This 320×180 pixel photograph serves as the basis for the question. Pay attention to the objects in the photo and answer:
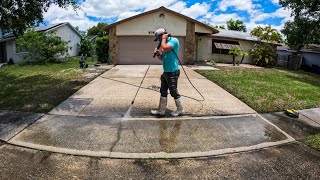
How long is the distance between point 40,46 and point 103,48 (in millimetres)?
5581

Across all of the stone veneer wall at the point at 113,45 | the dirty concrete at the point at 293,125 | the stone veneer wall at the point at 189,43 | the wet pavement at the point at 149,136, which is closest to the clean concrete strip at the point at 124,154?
the wet pavement at the point at 149,136

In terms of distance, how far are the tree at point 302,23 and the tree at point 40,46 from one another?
741 inches

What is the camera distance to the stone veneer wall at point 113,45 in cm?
1847

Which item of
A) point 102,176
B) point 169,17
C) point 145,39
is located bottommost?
point 102,176

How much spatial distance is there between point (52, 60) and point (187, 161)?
20886mm

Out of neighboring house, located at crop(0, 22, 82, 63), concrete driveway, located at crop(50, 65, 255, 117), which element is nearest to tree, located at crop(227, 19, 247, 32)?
neighboring house, located at crop(0, 22, 82, 63)

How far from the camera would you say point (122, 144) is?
15.7 ft

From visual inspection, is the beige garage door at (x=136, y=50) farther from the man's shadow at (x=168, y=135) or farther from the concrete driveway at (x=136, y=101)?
the man's shadow at (x=168, y=135)

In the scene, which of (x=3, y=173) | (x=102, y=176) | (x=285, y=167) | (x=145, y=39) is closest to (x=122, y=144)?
(x=102, y=176)

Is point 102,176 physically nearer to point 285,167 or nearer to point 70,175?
point 70,175

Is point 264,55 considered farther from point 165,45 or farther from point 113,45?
point 165,45

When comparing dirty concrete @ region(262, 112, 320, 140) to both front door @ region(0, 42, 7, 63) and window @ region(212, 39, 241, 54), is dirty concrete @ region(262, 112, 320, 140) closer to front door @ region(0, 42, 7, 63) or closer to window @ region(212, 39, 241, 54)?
window @ region(212, 39, 241, 54)

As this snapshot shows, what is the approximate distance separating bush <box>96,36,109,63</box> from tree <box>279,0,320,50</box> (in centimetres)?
1415

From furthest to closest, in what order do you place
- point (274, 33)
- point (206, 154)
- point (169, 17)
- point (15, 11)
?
point (274, 33)
point (169, 17)
point (15, 11)
point (206, 154)
